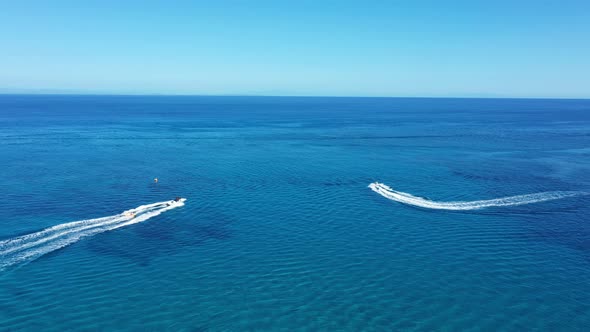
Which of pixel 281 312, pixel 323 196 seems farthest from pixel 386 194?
pixel 281 312

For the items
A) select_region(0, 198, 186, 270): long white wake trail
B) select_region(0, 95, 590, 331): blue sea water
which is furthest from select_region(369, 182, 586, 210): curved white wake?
select_region(0, 198, 186, 270): long white wake trail

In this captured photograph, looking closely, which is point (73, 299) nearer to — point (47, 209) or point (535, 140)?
point (47, 209)

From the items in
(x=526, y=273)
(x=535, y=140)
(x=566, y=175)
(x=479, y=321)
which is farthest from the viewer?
(x=535, y=140)

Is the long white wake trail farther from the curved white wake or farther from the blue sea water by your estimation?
the curved white wake

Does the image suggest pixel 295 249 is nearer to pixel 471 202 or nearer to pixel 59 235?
pixel 59 235

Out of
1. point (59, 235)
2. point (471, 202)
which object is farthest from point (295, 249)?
point (471, 202)

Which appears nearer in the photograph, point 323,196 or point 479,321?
point 479,321

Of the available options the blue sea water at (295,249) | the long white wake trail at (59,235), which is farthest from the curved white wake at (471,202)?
the long white wake trail at (59,235)
